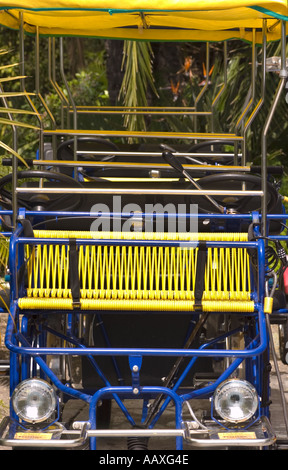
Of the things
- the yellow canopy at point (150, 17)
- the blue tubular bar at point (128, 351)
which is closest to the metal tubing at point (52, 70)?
the yellow canopy at point (150, 17)

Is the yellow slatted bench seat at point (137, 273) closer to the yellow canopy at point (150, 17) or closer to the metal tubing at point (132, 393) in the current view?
the metal tubing at point (132, 393)

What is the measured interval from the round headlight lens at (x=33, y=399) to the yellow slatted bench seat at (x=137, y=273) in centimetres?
45

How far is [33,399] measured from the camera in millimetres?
3762

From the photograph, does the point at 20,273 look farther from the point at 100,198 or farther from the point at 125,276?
the point at 100,198

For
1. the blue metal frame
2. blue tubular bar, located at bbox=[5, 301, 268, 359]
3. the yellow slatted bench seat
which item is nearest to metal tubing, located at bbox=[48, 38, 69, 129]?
the yellow slatted bench seat

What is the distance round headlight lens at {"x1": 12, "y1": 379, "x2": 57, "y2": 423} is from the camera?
375 centimetres

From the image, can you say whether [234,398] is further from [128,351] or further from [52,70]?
[52,70]

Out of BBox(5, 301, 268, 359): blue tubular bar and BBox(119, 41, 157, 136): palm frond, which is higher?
BBox(119, 41, 157, 136): palm frond

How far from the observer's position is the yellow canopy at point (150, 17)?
4281mm

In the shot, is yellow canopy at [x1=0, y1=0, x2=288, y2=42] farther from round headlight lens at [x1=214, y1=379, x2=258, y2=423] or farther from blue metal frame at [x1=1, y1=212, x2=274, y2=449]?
round headlight lens at [x1=214, y1=379, x2=258, y2=423]

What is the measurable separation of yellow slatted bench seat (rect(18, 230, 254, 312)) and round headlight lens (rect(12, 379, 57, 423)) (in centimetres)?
45

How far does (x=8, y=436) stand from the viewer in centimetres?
365

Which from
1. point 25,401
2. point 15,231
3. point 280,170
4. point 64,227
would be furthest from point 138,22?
point 25,401
